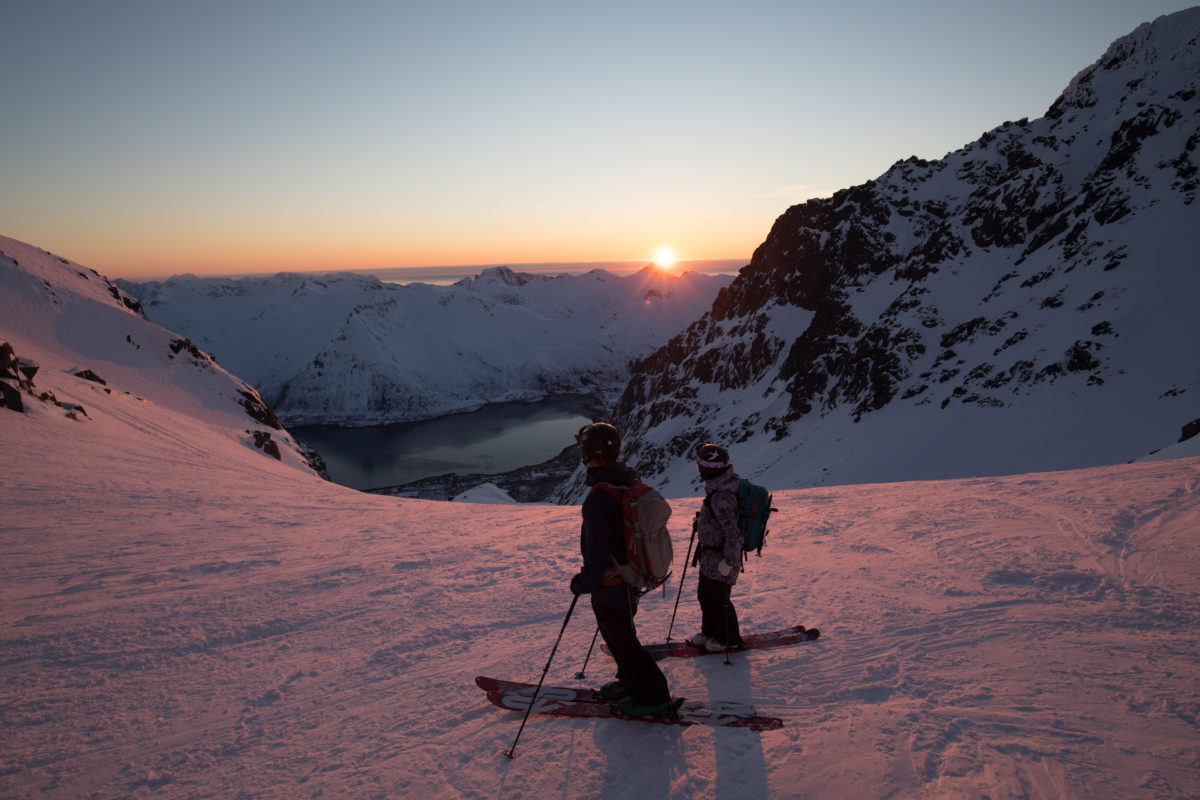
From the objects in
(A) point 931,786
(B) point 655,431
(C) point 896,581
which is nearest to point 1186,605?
(C) point 896,581

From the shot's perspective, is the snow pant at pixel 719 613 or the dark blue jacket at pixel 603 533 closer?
the dark blue jacket at pixel 603 533

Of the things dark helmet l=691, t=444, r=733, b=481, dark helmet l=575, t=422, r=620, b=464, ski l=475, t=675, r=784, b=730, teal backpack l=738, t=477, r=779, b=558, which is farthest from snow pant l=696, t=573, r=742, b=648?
dark helmet l=575, t=422, r=620, b=464

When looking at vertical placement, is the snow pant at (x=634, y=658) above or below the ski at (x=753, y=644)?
above

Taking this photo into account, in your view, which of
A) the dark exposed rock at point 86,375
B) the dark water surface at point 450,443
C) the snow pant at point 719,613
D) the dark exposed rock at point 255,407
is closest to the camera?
the snow pant at point 719,613

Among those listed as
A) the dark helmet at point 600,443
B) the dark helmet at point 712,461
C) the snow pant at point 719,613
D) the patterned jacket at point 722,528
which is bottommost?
the snow pant at point 719,613

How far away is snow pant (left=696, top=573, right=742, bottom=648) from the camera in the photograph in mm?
5566

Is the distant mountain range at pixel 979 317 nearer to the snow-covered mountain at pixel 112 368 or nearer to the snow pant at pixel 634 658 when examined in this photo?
the snow pant at pixel 634 658

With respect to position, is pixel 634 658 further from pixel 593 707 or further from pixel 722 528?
pixel 722 528

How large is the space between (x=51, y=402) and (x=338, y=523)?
42.1 ft

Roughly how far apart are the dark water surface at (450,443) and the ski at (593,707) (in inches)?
3998

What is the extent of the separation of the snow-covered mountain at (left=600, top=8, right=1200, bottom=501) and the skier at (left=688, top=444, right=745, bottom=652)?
23791mm

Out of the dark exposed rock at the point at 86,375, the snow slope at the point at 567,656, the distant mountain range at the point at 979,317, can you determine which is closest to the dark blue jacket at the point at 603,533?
the snow slope at the point at 567,656

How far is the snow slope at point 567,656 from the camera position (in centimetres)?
396

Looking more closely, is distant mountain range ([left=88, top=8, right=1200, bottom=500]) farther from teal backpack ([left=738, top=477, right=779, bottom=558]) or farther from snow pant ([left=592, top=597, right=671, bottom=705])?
snow pant ([left=592, top=597, right=671, bottom=705])
